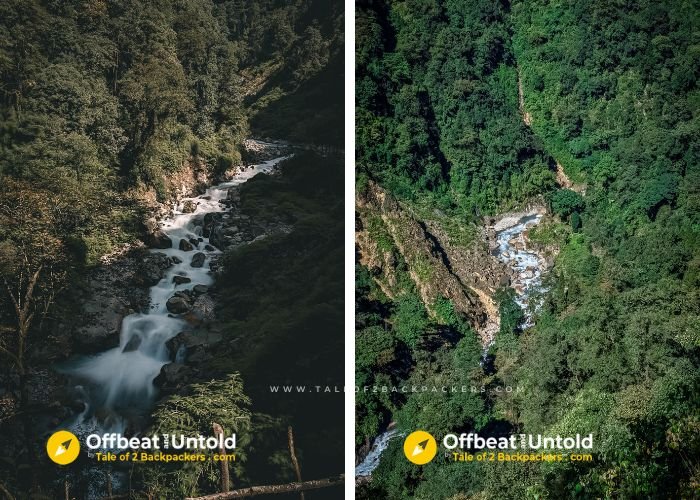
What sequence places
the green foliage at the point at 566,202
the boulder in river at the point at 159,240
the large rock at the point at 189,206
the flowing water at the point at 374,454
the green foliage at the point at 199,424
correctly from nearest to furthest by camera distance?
the green foliage at the point at 199,424
the flowing water at the point at 374,454
the boulder in river at the point at 159,240
the large rock at the point at 189,206
the green foliage at the point at 566,202

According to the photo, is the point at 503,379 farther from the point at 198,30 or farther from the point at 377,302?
the point at 198,30

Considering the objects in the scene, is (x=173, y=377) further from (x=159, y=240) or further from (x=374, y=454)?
(x=374, y=454)

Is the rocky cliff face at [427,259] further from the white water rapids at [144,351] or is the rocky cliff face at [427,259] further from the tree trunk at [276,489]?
the tree trunk at [276,489]

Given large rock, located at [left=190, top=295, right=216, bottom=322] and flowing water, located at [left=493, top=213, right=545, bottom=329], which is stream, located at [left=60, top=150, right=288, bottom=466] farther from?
flowing water, located at [left=493, top=213, right=545, bottom=329]

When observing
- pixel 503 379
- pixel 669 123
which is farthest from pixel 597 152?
pixel 503 379

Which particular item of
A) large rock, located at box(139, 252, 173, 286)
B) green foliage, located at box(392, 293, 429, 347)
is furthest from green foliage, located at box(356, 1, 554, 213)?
large rock, located at box(139, 252, 173, 286)

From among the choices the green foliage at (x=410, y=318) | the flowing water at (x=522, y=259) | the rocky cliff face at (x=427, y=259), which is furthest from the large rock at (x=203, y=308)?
the flowing water at (x=522, y=259)
